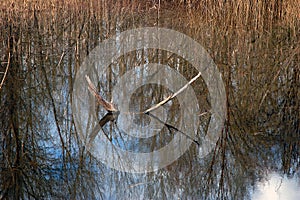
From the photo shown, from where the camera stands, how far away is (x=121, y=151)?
7.09 ft

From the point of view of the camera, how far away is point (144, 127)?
240 cm

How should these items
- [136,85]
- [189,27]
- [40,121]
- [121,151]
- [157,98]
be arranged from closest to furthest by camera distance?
[121,151] < [40,121] < [157,98] < [136,85] < [189,27]

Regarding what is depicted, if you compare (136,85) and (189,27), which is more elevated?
(189,27)

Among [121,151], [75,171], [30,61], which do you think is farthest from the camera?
[30,61]

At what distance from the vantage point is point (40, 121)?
2434mm

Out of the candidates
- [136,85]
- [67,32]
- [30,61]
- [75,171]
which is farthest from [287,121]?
[67,32]

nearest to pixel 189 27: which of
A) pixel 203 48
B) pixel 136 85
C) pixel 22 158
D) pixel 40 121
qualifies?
pixel 203 48

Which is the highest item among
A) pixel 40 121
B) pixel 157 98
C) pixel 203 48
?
pixel 203 48

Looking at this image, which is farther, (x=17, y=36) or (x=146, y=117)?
(x=17, y=36)

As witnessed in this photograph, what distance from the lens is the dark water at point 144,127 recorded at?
190cm

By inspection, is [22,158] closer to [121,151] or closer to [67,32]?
[121,151]

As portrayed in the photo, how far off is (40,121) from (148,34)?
2.06 m

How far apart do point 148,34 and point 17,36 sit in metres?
1.22

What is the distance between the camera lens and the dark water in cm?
190
